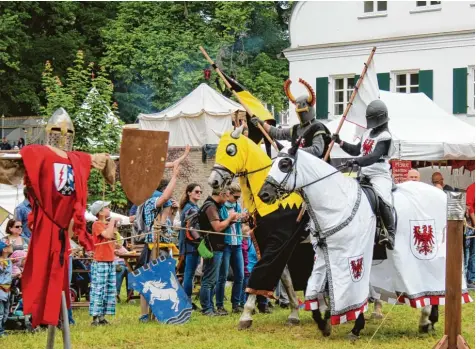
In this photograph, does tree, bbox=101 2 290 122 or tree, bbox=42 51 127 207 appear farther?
tree, bbox=101 2 290 122

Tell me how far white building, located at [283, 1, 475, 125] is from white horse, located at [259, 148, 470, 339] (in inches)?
772

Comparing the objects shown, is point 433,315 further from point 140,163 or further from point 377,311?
point 140,163

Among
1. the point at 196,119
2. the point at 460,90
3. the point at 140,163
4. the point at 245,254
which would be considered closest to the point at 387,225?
the point at 140,163

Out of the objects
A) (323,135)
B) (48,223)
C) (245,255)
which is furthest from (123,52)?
(48,223)

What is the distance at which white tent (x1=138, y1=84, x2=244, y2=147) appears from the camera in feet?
88.3

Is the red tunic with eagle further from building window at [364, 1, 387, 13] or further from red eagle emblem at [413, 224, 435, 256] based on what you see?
building window at [364, 1, 387, 13]

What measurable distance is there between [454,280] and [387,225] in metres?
2.47

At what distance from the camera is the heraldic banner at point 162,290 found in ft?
35.3

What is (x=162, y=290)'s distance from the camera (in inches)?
425

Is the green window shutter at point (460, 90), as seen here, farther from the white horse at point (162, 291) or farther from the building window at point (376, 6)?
the white horse at point (162, 291)

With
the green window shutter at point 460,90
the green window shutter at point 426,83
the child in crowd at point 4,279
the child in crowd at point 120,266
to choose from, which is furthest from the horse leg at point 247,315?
the green window shutter at point 426,83

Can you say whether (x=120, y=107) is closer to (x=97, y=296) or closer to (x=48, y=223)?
(x=97, y=296)

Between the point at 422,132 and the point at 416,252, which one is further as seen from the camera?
the point at 422,132

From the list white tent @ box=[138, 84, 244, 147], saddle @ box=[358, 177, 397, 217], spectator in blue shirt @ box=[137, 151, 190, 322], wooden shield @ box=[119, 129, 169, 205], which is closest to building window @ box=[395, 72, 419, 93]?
white tent @ box=[138, 84, 244, 147]
